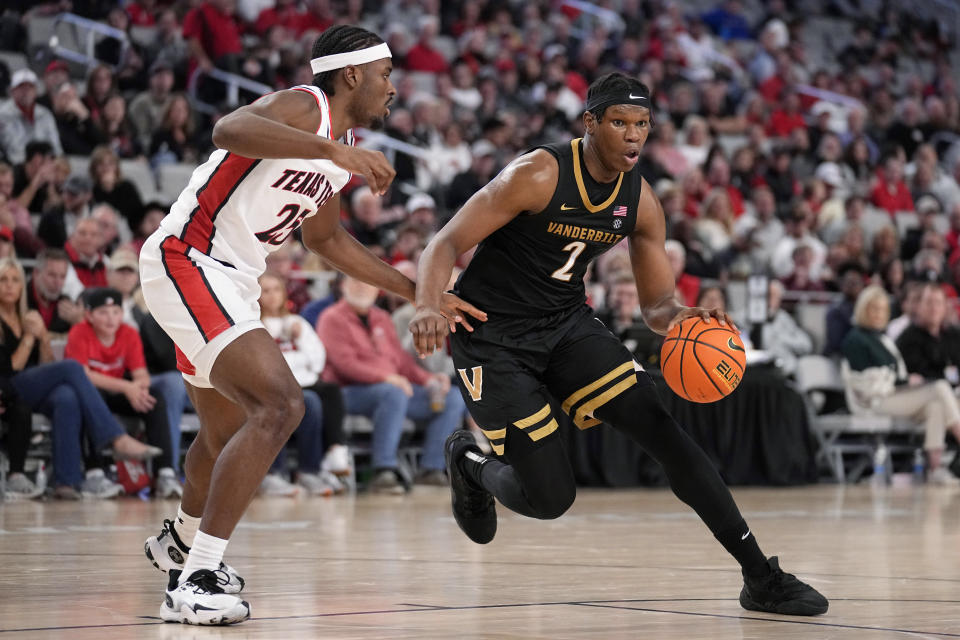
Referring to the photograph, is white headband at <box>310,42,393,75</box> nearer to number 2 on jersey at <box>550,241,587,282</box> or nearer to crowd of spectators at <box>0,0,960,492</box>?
number 2 on jersey at <box>550,241,587,282</box>

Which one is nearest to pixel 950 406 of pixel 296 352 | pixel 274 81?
pixel 296 352

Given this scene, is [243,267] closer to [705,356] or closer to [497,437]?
[497,437]

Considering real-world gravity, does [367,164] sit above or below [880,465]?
above

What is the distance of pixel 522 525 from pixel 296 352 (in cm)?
293

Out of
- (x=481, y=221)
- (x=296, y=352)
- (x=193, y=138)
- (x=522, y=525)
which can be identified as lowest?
(x=522, y=525)

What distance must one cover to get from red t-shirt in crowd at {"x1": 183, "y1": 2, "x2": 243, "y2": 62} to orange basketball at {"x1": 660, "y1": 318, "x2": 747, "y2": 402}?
1028cm

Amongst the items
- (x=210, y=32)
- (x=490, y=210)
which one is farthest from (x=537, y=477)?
(x=210, y=32)

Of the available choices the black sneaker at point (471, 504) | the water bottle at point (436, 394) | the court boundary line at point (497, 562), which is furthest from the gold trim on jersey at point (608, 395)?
the water bottle at point (436, 394)

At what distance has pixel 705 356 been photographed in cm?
463

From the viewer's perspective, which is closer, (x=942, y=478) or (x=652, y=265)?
(x=652, y=265)

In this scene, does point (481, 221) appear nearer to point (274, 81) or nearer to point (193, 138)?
point (193, 138)

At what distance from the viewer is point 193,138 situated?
41.3 ft

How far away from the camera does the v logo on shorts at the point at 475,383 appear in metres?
4.89

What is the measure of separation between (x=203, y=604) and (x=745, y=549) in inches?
66.4
